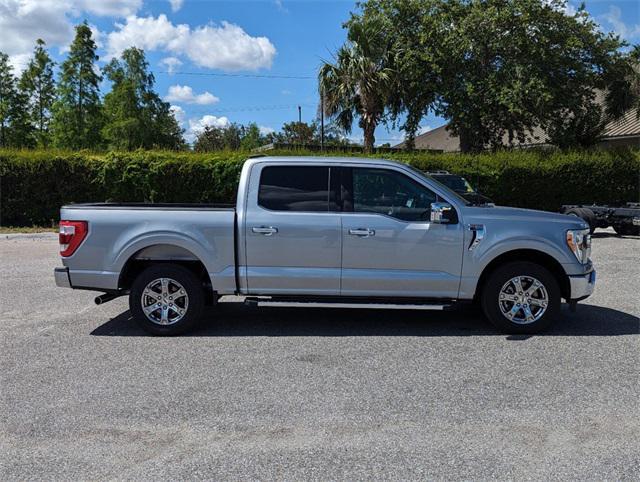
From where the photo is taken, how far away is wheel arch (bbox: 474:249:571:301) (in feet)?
19.2

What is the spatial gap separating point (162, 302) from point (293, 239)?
5.09 feet

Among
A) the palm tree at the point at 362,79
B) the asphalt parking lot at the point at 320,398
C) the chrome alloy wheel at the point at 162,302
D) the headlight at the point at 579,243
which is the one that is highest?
the palm tree at the point at 362,79

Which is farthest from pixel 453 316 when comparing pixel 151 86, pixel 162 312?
pixel 151 86

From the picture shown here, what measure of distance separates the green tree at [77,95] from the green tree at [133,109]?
3.73 m

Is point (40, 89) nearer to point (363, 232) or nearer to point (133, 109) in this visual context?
point (133, 109)

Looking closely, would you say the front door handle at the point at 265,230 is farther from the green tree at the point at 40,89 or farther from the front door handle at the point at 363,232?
the green tree at the point at 40,89

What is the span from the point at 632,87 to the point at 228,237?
2473 centimetres

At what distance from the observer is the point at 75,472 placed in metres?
3.23

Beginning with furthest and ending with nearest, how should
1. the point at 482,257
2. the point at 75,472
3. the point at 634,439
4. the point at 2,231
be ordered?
the point at 2,231 < the point at 482,257 < the point at 634,439 < the point at 75,472

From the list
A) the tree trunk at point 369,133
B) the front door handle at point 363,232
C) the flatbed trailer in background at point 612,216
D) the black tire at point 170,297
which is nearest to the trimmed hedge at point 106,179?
the flatbed trailer in background at point 612,216

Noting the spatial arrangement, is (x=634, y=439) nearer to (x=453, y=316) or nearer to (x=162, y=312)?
(x=453, y=316)

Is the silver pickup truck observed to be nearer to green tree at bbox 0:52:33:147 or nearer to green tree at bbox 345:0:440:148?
green tree at bbox 345:0:440:148

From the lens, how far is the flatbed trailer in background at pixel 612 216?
14234mm

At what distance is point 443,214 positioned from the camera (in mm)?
5660
